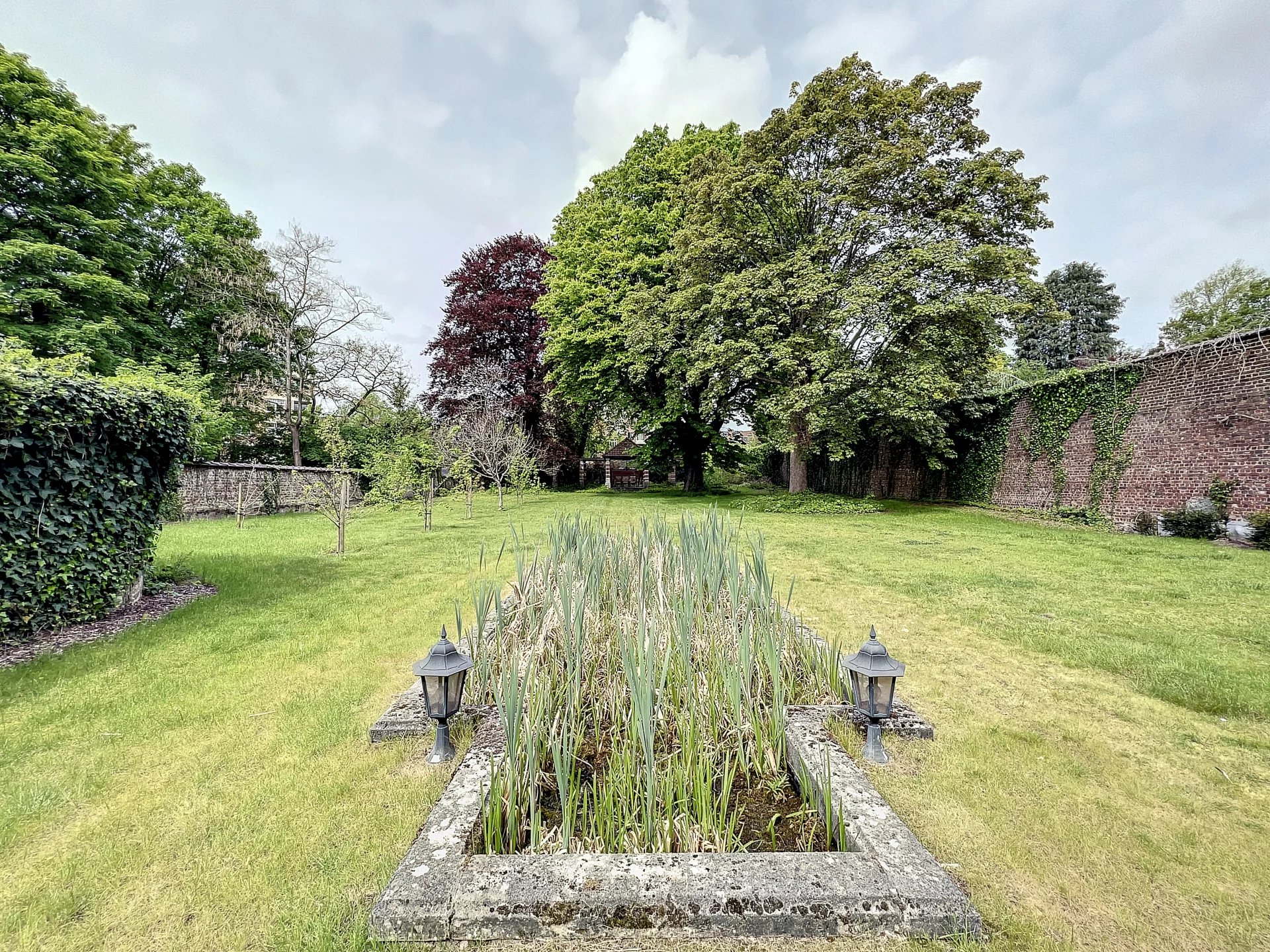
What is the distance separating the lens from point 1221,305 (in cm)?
2317

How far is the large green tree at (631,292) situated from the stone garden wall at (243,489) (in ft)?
28.2

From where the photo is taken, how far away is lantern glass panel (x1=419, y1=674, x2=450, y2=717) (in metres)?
2.00

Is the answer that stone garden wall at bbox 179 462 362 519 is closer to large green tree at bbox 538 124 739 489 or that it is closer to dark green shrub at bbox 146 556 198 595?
dark green shrub at bbox 146 556 198 595

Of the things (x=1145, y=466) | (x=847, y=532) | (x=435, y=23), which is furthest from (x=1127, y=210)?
(x=435, y=23)

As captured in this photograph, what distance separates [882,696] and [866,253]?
12986 mm

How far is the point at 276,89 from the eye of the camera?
631cm

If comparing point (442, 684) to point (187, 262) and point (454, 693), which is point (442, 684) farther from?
point (187, 262)

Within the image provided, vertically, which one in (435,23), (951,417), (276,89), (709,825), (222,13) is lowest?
(709,825)

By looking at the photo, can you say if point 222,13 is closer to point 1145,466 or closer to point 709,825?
point 709,825

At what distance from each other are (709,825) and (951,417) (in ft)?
46.1

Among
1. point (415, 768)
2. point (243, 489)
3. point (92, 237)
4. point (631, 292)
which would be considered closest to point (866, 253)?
point (631, 292)

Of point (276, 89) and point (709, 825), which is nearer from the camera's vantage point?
point (709, 825)

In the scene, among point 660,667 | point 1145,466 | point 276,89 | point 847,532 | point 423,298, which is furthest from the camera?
point 423,298

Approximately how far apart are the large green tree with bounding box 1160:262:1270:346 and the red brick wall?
69.8 feet
